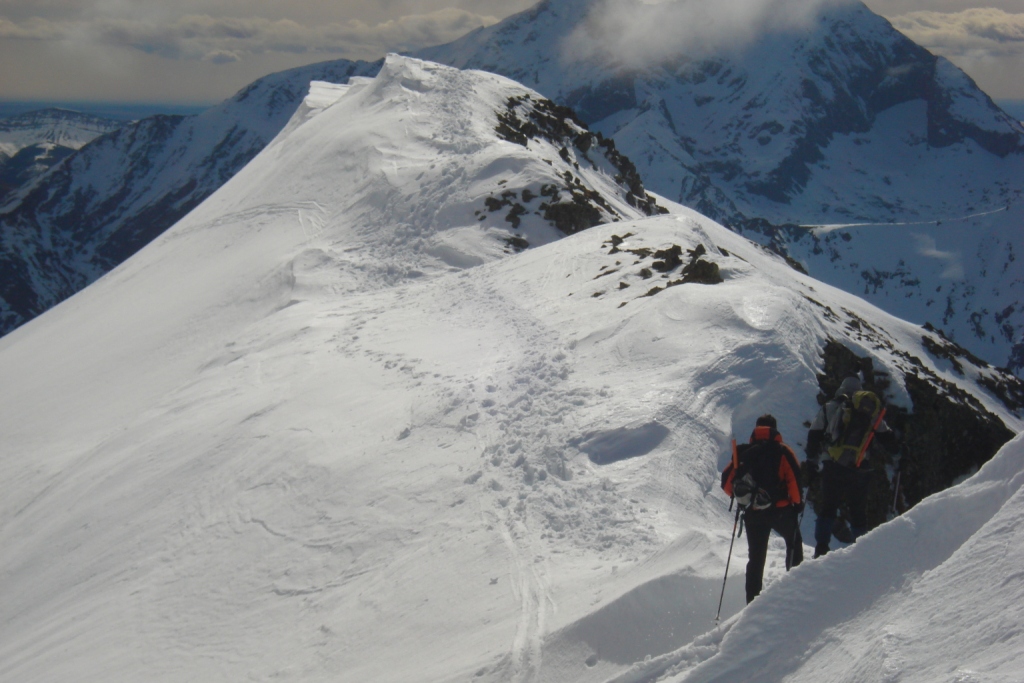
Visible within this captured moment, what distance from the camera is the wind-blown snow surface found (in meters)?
8.70

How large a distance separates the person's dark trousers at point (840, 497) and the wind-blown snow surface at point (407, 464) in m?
1.04

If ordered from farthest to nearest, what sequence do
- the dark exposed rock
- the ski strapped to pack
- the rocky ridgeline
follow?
the rocky ridgeline
the dark exposed rock
the ski strapped to pack

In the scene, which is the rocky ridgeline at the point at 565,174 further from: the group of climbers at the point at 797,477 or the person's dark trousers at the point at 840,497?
the person's dark trousers at the point at 840,497

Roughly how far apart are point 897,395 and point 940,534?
29.7ft

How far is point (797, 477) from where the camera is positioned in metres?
7.36

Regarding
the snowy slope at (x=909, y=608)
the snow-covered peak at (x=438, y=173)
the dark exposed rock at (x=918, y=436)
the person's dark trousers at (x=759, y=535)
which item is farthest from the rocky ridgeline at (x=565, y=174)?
the snowy slope at (x=909, y=608)

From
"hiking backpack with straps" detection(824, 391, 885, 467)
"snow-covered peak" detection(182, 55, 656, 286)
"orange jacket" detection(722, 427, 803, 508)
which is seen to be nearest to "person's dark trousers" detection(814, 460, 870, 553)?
"hiking backpack with straps" detection(824, 391, 885, 467)

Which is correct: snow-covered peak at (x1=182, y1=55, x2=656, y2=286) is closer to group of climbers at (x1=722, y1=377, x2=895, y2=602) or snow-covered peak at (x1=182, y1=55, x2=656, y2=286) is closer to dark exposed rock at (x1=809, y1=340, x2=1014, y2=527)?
dark exposed rock at (x1=809, y1=340, x2=1014, y2=527)

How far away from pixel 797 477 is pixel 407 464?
7.03m

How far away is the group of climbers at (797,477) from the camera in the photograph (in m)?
7.30

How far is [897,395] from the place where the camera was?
578 inches

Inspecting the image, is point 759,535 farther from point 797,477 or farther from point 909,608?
point 909,608

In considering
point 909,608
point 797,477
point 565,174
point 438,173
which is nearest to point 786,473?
point 797,477

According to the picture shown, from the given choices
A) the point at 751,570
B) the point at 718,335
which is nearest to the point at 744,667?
the point at 751,570
